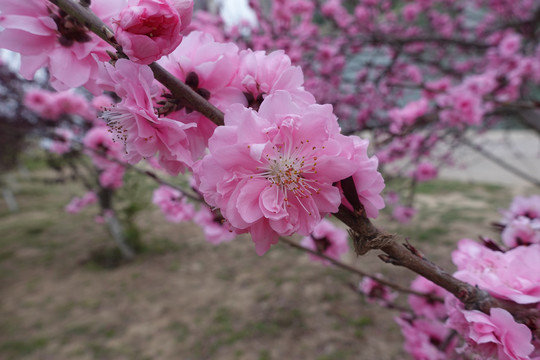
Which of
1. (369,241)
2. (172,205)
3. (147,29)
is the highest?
(147,29)

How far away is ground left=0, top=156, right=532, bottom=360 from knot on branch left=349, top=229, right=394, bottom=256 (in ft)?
9.31

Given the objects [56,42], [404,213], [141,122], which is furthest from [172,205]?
[404,213]

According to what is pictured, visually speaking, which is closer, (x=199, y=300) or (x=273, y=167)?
(x=273, y=167)

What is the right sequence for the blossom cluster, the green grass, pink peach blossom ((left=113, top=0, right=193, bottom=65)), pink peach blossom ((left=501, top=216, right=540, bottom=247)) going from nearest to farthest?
pink peach blossom ((left=113, top=0, right=193, bottom=65))
the blossom cluster
pink peach blossom ((left=501, top=216, right=540, bottom=247))
the green grass

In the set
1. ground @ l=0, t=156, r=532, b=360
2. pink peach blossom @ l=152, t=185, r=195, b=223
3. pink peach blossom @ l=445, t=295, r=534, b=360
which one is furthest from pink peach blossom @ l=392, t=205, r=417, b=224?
pink peach blossom @ l=445, t=295, r=534, b=360

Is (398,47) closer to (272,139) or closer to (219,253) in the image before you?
(272,139)

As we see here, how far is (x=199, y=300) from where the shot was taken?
3.96 m

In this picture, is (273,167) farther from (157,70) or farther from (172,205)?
(172,205)

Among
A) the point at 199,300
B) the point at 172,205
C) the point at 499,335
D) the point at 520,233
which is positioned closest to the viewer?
the point at 499,335

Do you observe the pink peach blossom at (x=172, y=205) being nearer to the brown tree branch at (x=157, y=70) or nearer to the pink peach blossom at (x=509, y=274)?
the brown tree branch at (x=157, y=70)

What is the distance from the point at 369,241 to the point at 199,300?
386 cm

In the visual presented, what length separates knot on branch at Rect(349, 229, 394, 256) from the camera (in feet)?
1.75

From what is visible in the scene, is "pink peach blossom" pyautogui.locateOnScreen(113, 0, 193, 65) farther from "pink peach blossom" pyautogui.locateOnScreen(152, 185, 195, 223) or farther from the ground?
the ground

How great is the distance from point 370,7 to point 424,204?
415 cm
